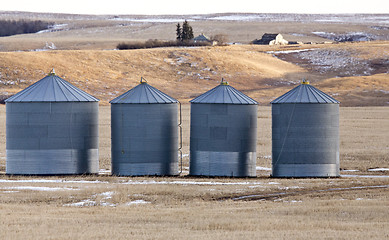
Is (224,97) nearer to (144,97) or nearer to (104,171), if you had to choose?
(144,97)

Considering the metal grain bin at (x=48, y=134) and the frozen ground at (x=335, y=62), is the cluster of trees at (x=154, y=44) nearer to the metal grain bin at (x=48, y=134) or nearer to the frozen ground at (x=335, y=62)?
the frozen ground at (x=335, y=62)

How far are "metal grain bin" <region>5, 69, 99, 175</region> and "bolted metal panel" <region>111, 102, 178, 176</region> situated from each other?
1.65 m

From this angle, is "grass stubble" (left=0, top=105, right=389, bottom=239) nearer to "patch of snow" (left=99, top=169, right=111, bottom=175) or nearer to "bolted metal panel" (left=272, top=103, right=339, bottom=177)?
"patch of snow" (left=99, top=169, right=111, bottom=175)

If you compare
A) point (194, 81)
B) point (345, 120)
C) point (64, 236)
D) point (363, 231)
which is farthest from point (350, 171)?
point (194, 81)

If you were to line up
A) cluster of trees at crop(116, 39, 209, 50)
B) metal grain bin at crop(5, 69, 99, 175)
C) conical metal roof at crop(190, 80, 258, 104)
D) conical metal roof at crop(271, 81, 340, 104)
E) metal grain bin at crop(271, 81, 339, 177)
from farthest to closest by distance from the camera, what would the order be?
cluster of trees at crop(116, 39, 209, 50)
conical metal roof at crop(271, 81, 340, 104)
conical metal roof at crop(190, 80, 258, 104)
metal grain bin at crop(271, 81, 339, 177)
metal grain bin at crop(5, 69, 99, 175)

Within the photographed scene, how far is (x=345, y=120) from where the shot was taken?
7450 cm

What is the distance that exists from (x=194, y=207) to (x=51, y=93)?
47.1 feet

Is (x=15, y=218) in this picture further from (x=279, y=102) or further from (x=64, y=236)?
(x=279, y=102)

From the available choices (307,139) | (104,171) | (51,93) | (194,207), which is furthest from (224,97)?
(194,207)

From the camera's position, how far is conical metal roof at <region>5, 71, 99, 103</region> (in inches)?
1545

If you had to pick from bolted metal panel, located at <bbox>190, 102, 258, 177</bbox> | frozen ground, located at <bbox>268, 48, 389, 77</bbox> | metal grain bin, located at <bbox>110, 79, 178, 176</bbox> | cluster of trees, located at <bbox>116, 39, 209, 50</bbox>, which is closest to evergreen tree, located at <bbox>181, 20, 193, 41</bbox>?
cluster of trees, located at <bbox>116, 39, 209, 50</bbox>

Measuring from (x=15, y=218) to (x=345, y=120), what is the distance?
54035 mm

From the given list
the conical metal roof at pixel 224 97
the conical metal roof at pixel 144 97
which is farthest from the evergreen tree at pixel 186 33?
the conical metal roof at pixel 224 97

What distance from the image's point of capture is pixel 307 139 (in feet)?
129
